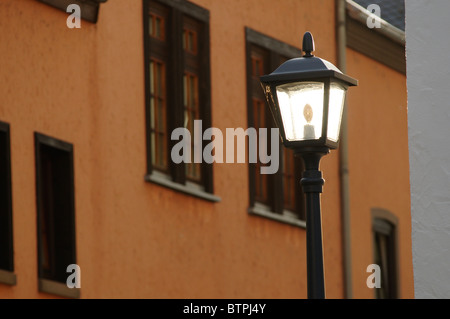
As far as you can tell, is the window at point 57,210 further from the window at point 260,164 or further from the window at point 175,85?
the window at point 260,164

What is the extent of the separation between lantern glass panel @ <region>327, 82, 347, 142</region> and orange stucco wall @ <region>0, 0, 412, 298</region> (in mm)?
5878

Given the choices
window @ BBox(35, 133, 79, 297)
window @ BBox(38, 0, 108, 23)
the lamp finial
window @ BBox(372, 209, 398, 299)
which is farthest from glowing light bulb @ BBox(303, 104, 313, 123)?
window @ BBox(372, 209, 398, 299)

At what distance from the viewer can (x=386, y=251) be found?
23172 mm

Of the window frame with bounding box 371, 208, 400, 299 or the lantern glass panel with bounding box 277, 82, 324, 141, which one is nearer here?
the lantern glass panel with bounding box 277, 82, 324, 141

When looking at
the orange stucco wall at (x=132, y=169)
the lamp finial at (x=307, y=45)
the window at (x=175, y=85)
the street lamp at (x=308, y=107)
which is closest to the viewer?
the street lamp at (x=308, y=107)

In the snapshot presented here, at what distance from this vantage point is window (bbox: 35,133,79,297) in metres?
15.1

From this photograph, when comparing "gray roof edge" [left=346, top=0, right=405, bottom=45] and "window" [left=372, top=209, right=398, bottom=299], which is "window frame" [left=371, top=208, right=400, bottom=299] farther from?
"gray roof edge" [left=346, top=0, right=405, bottom=45]

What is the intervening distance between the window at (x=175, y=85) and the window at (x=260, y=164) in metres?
1.11

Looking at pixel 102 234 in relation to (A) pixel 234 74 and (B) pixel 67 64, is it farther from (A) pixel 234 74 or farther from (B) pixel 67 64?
(A) pixel 234 74

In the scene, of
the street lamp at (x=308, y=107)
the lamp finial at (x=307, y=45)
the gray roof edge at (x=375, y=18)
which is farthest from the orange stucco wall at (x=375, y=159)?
the street lamp at (x=308, y=107)

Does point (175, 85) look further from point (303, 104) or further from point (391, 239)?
point (303, 104)

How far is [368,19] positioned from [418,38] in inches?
555

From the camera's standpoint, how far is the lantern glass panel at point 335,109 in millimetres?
8875
